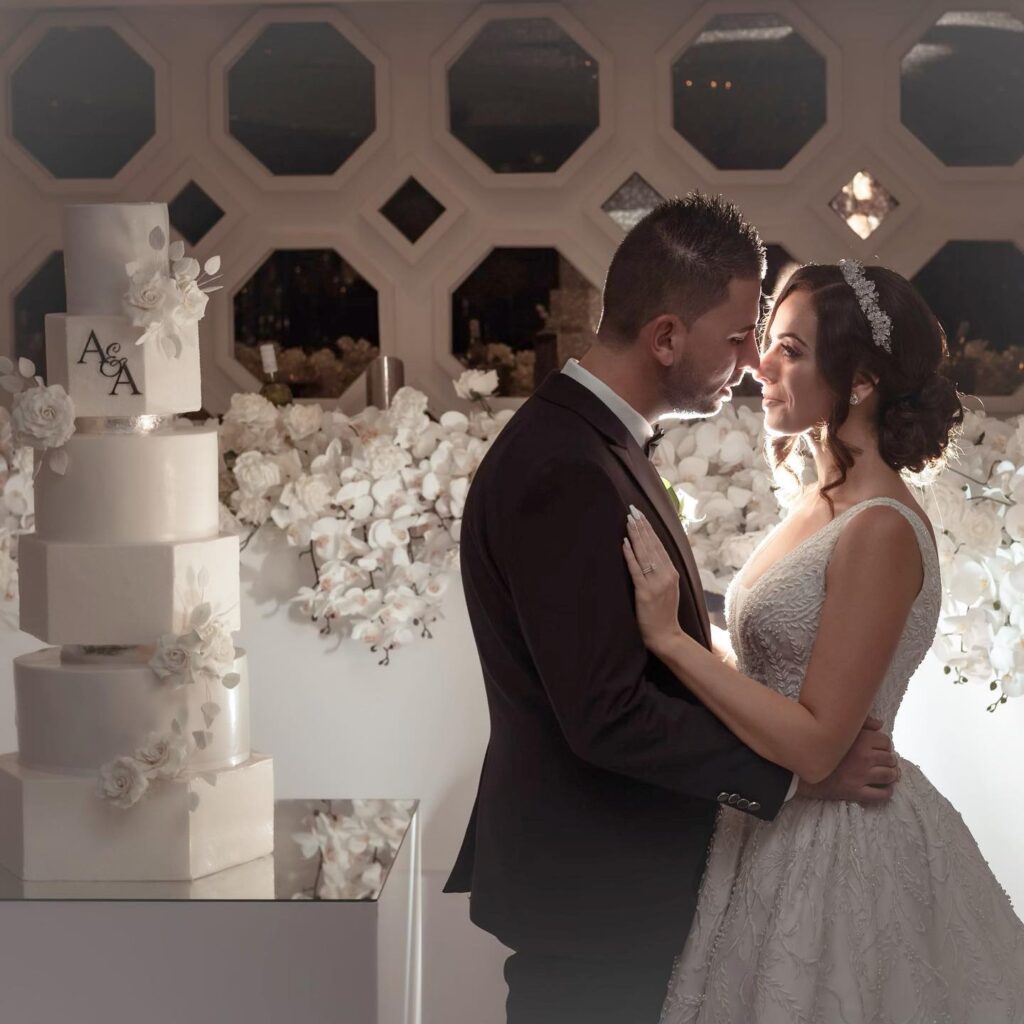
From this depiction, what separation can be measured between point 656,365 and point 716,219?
0.20 m

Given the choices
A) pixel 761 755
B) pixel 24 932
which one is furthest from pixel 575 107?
pixel 24 932

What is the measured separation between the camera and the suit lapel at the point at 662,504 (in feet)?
5.62

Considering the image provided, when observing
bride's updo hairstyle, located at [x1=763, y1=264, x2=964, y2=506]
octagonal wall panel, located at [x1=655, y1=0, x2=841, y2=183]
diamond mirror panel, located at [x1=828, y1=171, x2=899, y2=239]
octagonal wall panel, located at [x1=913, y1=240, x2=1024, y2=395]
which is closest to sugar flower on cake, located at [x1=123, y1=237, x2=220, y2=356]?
bride's updo hairstyle, located at [x1=763, y1=264, x2=964, y2=506]

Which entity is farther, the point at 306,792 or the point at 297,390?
the point at 297,390

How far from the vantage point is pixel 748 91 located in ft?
9.78

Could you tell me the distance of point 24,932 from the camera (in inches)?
69.4

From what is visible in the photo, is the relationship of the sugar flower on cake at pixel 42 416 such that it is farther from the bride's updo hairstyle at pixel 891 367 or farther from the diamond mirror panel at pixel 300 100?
the diamond mirror panel at pixel 300 100

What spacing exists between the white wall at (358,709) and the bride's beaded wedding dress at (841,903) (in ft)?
2.88

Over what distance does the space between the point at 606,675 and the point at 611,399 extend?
0.37 meters

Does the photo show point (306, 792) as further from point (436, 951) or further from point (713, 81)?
point (713, 81)

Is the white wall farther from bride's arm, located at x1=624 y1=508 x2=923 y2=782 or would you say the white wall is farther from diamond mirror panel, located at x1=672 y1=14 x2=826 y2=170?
diamond mirror panel, located at x1=672 y1=14 x2=826 y2=170

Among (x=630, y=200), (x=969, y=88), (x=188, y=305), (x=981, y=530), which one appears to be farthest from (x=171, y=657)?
(x=969, y=88)

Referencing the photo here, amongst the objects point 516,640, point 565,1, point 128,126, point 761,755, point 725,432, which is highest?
point 565,1

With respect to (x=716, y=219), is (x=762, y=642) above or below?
below
